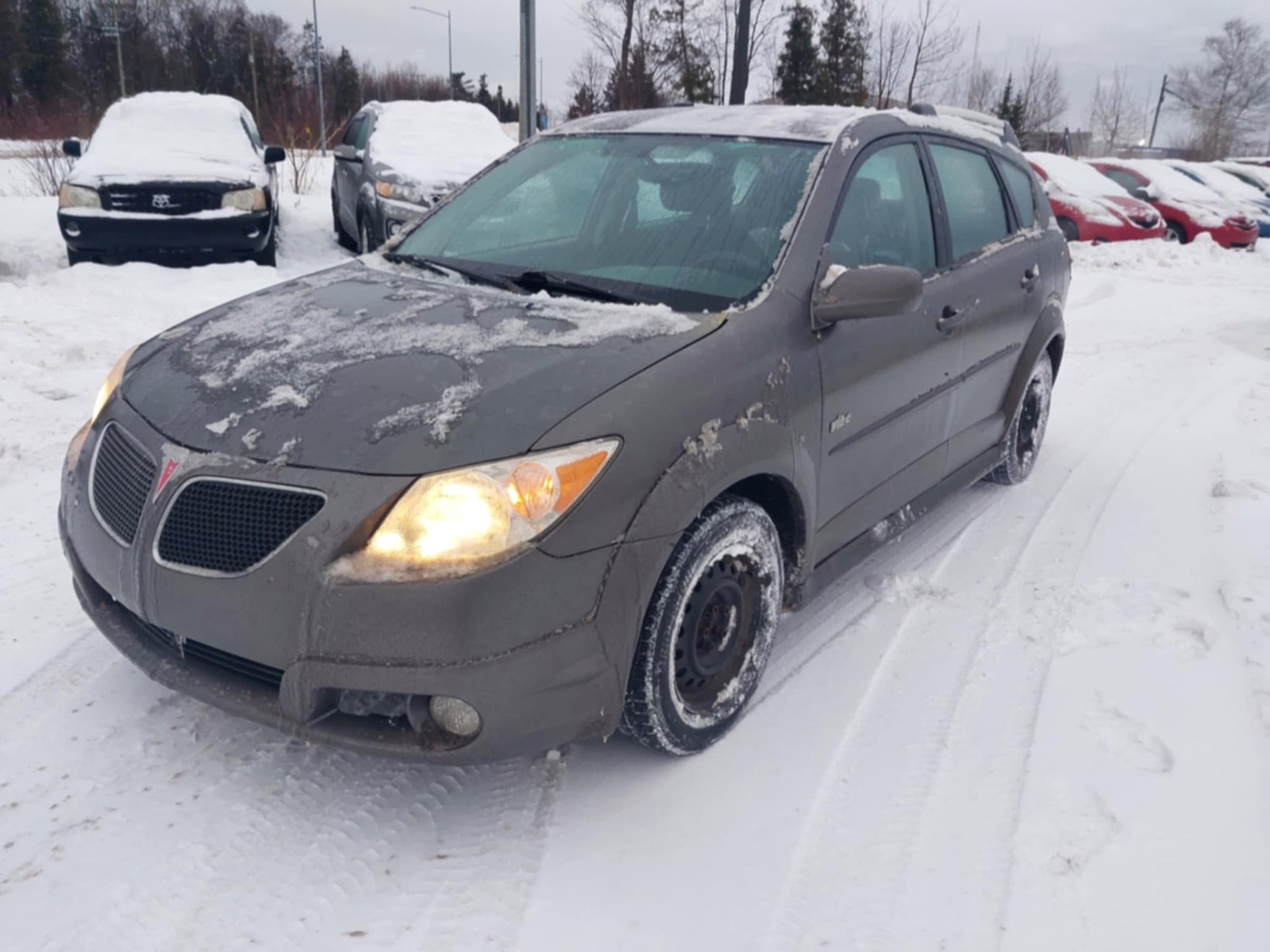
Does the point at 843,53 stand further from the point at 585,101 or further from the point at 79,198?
the point at 79,198

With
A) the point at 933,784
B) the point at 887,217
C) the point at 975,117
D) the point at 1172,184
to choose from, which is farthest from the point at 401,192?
the point at 1172,184

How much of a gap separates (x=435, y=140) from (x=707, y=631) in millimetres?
9939

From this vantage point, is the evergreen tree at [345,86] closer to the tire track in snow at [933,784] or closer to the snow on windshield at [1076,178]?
the snow on windshield at [1076,178]

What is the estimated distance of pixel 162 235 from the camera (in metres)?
9.16

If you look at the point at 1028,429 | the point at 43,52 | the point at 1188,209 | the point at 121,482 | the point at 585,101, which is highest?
the point at 43,52

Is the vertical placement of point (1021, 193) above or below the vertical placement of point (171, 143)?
above

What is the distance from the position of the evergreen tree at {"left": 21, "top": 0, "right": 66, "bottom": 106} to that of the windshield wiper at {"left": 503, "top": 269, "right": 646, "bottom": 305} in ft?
172

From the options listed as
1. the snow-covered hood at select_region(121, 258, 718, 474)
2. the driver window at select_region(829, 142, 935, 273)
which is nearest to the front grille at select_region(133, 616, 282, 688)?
the snow-covered hood at select_region(121, 258, 718, 474)

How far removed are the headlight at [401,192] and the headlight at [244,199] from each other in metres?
1.13

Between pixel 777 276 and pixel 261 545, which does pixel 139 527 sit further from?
pixel 777 276

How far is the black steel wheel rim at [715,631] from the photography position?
8.81 feet

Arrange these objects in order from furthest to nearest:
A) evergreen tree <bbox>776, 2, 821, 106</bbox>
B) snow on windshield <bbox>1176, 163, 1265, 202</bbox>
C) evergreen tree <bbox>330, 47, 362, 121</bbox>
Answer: evergreen tree <bbox>330, 47, 362, 121</bbox>
evergreen tree <bbox>776, 2, 821, 106</bbox>
snow on windshield <bbox>1176, 163, 1265, 202</bbox>

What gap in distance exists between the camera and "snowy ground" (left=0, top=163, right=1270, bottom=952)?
7.20 ft

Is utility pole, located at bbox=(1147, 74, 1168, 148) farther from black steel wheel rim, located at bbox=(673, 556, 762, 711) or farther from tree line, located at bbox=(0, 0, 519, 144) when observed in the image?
black steel wheel rim, located at bbox=(673, 556, 762, 711)
